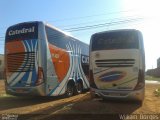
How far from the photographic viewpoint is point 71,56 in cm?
1852

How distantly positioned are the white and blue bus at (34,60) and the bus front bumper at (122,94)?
288 centimetres

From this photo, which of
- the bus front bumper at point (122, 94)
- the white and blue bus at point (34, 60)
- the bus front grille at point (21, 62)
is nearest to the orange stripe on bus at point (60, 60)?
the white and blue bus at point (34, 60)

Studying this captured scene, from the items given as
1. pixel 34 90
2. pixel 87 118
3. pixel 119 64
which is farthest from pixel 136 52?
pixel 34 90

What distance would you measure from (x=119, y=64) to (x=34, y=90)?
4424mm

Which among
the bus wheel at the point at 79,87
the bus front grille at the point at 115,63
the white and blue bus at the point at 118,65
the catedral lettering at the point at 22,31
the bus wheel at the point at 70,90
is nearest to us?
the white and blue bus at the point at 118,65

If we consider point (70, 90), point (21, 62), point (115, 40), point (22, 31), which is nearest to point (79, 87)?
point (70, 90)

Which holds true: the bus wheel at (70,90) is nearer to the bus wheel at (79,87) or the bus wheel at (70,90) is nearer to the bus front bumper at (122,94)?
the bus wheel at (79,87)

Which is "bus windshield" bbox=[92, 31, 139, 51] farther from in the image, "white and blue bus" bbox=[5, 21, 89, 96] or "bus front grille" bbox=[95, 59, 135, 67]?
"white and blue bus" bbox=[5, 21, 89, 96]

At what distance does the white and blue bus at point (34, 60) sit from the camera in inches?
588

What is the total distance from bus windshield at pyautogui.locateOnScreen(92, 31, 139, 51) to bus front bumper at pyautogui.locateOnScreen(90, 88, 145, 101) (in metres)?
2.02

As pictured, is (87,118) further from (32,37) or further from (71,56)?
(71,56)

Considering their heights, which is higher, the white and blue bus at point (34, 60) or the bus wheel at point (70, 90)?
the white and blue bus at point (34, 60)

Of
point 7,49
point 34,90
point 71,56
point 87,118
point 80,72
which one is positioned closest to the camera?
point 87,118

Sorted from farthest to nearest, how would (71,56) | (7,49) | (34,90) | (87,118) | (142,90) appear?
1. (71,56)
2. (7,49)
3. (34,90)
4. (142,90)
5. (87,118)
